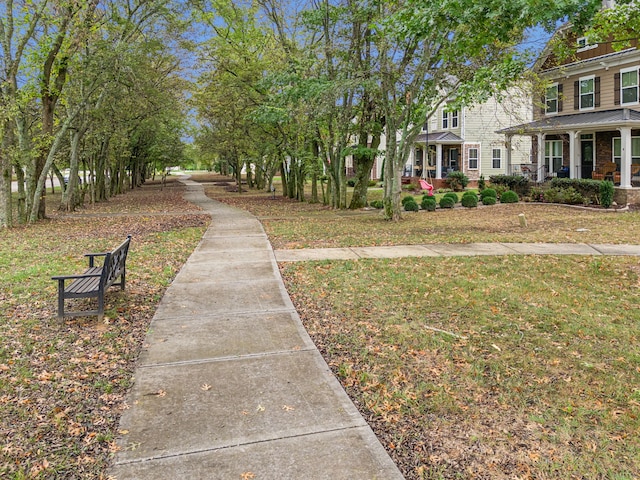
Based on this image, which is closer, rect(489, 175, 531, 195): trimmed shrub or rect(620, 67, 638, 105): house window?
rect(620, 67, 638, 105): house window

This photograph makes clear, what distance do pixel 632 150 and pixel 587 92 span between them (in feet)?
A: 10.4

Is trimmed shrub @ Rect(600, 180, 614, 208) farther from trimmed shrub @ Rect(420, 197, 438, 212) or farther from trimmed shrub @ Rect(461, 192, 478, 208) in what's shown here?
trimmed shrub @ Rect(420, 197, 438, 212)

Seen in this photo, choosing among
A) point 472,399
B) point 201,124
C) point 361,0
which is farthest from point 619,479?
point 201,124

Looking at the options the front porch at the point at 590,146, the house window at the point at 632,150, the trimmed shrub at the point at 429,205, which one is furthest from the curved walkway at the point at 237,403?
the house window at the point at 632,150

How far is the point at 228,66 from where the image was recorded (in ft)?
77.2

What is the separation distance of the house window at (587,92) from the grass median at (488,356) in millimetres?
15694

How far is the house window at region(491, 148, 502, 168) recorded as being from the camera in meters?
32.9

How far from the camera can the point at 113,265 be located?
6445mm

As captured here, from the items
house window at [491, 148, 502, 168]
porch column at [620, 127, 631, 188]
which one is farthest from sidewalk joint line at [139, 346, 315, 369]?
house window at [491, 148, 502, 168]

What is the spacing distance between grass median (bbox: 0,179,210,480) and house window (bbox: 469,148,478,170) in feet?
85.9

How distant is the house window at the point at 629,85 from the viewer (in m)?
20.3

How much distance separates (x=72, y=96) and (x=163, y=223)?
774 centimetres

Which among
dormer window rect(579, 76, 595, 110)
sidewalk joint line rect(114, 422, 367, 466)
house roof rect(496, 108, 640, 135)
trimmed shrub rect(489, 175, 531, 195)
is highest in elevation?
dormer window rect(579, 76, 595, 110)

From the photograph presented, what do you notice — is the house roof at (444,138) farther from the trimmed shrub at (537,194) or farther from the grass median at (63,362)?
the grass median at (63,362)
